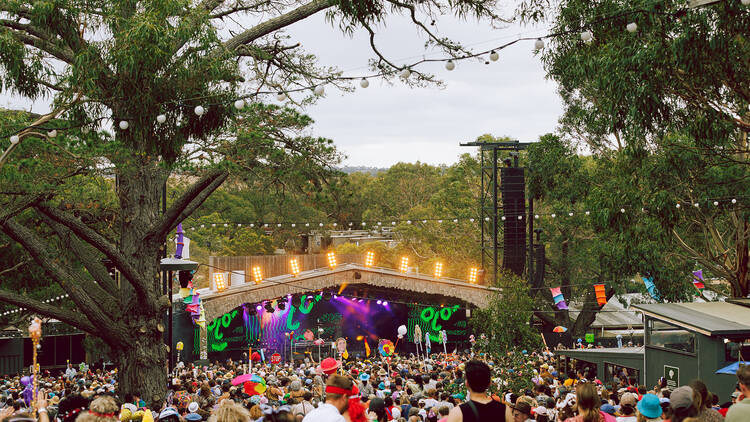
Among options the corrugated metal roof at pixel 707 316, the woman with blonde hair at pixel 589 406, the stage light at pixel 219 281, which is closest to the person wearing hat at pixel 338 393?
the woman with blonde hair at pixel 589 406

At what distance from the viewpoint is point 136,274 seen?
1363cm

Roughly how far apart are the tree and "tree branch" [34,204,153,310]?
0.08ft

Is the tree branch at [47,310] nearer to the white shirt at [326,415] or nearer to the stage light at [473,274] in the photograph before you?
the white shirt at [326,415]

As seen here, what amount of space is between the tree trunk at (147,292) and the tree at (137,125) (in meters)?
0.02

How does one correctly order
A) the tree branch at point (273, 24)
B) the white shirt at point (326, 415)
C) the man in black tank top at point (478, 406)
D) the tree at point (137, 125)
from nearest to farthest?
the man in black tank top at point (478, 406) < the white shirt at point (326, 415) < the tree at point (137, 125) < the tree branch at point (273, 24)

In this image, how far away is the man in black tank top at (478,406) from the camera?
4.24 m

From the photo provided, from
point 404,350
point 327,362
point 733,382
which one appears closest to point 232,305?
point 404,350

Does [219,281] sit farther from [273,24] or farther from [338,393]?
[338,393]

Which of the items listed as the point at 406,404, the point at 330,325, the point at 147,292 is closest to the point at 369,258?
the point at 330,325

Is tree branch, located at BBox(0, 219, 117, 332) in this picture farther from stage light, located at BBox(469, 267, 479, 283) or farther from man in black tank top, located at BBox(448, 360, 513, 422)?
stage light, located at BBox(469, 267, 479, 283)

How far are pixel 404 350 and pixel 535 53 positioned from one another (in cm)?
2142

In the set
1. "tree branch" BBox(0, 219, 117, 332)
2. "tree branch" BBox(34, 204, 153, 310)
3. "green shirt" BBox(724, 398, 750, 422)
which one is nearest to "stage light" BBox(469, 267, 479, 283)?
"tree branch" BBox(34, 204, 153, 310)

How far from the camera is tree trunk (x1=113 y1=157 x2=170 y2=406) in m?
14.2

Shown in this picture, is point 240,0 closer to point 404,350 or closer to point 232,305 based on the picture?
point 232,305
